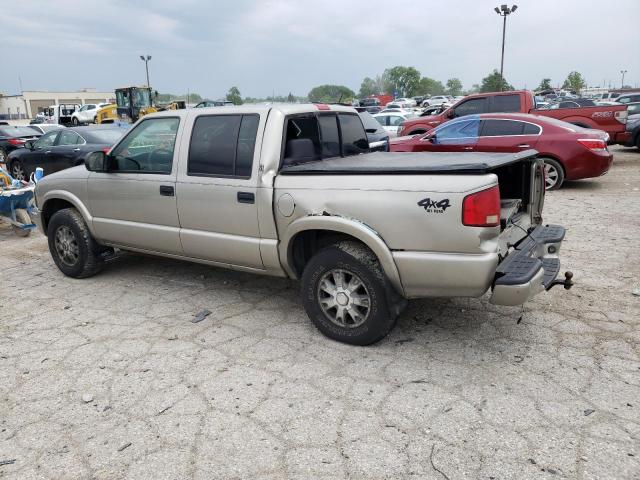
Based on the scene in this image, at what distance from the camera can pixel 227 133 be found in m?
4.33

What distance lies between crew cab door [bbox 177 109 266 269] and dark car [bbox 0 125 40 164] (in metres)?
15.6

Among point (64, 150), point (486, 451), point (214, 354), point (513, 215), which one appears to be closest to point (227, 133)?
point (214, 354)

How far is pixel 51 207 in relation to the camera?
19.5 feet

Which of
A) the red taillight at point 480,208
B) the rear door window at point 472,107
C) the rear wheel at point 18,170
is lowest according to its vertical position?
the rear wheel at point 18,170

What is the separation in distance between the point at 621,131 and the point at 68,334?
46.8 ft

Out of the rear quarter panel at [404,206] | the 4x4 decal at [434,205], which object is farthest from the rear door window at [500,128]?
the 4x4 decal at [434,205]

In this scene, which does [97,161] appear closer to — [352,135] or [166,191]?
[166,191]

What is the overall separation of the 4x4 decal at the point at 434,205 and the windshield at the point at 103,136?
999 cm

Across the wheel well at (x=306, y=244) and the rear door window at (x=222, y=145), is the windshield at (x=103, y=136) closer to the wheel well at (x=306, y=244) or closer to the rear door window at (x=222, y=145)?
the rear door window at (x=222, y=145)

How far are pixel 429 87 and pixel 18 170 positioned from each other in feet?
461

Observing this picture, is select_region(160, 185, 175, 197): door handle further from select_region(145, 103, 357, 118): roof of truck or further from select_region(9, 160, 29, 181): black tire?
select_region(9, 160, 29, 181): black tire

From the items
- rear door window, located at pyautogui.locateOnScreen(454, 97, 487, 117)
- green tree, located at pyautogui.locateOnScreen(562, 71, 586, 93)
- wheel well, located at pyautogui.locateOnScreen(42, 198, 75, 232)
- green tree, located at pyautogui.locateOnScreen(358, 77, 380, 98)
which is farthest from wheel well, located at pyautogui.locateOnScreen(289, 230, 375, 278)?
green tree, located at pyautogui.locateOnScreen(358, 77, 380, 98)

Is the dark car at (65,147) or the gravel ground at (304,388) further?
the dark car at (65,147)

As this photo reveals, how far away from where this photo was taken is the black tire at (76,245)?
5475mm
